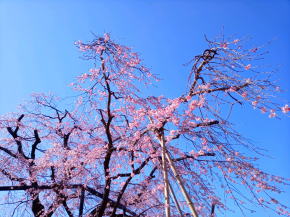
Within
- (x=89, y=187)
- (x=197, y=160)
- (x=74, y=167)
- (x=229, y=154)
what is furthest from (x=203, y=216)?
(x=74, y=167)

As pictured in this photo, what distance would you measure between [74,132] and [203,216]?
16.9 ft

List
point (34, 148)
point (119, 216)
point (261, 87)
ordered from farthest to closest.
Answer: point (34, 148)
point (119, 216)
point (261, 87)


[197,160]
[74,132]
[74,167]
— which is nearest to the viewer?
[197,160]

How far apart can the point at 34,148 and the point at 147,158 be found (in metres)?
4.24

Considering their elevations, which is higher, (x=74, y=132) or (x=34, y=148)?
(x=74, y=132)

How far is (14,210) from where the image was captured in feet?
28.1

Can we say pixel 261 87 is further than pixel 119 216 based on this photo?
No

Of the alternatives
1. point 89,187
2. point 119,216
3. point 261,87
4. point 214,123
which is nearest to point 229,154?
point 214,123

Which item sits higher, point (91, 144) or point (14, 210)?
point (91, 144)

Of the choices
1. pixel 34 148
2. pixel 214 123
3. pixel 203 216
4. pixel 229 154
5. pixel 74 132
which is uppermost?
pixel 74 132

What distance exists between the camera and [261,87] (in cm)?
512

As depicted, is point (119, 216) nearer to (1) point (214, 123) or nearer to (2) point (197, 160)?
(2) point (197, 160)

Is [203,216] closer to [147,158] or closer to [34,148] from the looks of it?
[147,158]

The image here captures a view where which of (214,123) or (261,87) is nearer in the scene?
(261,87)
